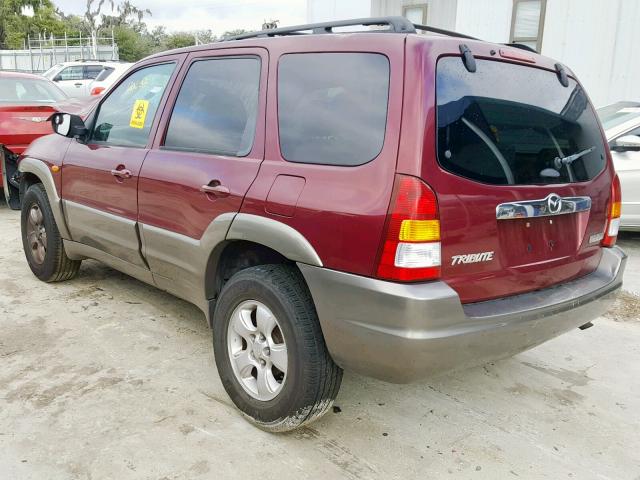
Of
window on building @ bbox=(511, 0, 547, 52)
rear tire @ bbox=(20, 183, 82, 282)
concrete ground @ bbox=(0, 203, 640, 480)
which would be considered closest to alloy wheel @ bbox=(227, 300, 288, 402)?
concrete ground @ bbox=(0, 203, 640, 480)

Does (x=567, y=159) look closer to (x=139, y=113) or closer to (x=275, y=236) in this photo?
(x=275, y=236)

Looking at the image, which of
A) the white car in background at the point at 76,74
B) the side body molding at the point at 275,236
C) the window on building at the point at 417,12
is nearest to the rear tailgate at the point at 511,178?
the side body molding at the point at 275,236

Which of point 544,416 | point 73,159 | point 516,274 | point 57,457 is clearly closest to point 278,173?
point 516,274

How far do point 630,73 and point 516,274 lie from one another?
860 centimetres

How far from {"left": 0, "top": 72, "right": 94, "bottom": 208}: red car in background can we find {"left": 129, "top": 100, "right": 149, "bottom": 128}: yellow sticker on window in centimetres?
206

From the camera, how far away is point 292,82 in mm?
2668

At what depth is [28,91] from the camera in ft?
26.6

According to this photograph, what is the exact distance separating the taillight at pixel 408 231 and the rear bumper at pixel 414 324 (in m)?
0.06

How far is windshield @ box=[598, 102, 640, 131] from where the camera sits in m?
6.55

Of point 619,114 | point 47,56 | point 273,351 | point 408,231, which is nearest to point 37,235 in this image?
point 273,351

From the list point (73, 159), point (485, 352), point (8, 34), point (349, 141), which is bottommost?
point (485, 352)

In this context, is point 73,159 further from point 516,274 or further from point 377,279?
point 516,274

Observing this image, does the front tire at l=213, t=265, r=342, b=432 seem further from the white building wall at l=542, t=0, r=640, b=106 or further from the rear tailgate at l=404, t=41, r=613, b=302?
the white building wall at l=542, t=0, r=640, b=106

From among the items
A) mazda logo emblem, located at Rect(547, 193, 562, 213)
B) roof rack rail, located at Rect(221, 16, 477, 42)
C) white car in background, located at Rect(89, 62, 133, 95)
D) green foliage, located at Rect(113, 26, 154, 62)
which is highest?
green foliage, located at Rect(113, 26, 154, 62)
